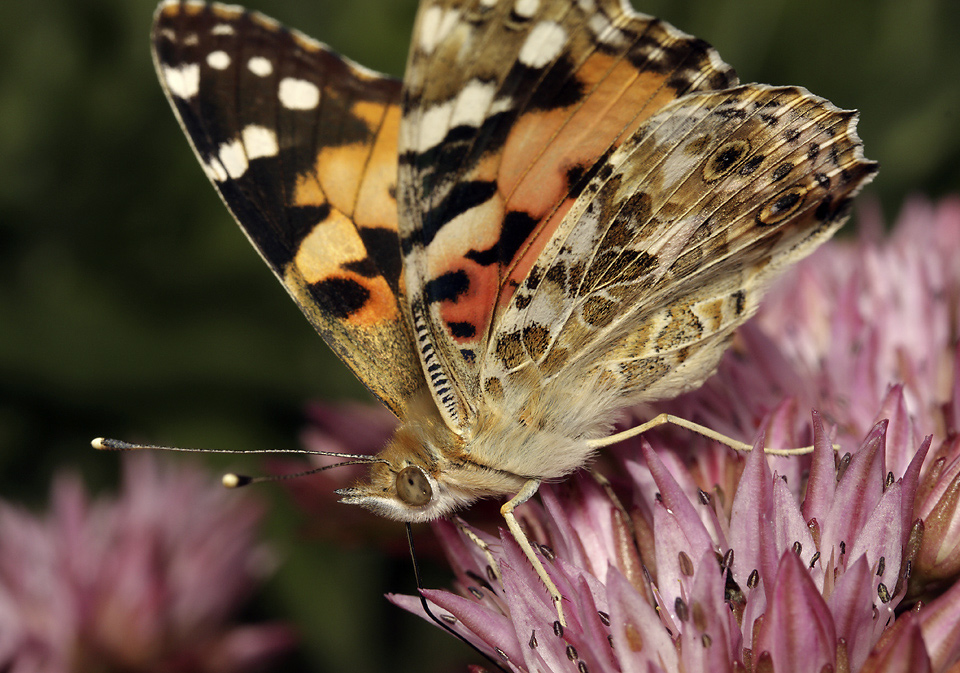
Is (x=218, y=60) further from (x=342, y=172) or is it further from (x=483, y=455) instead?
(x=483, y=455)

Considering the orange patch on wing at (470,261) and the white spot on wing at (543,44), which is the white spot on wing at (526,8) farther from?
the orange patch on wing at (470,261)

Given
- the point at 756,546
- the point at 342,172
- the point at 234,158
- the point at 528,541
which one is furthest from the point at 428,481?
the point at 234,158

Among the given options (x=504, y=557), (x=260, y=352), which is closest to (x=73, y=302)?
(x=260, y=352)

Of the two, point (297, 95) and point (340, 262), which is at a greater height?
point (297, 95)

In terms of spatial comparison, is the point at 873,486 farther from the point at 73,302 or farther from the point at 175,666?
the point at 73,302

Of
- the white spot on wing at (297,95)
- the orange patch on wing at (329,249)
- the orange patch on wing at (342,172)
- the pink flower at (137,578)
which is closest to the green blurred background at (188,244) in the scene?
the pink flower at (137,578)
